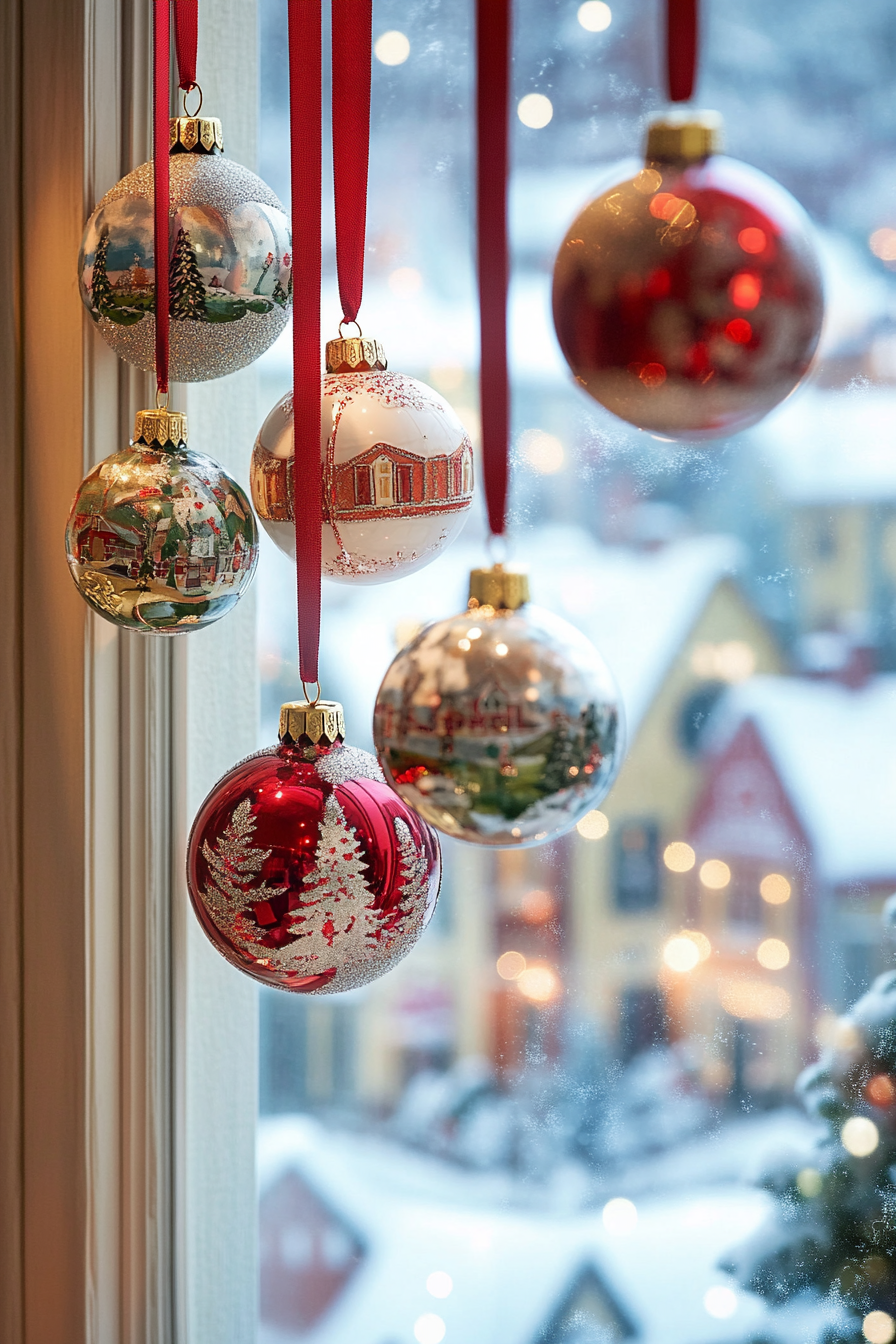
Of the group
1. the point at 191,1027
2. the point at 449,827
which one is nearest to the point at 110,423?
the point at 191,1027

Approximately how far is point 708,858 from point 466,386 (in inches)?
20.1

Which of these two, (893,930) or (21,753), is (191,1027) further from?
(893,930)

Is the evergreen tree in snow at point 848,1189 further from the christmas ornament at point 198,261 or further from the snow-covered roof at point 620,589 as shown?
the christmas ornament at point 198,261

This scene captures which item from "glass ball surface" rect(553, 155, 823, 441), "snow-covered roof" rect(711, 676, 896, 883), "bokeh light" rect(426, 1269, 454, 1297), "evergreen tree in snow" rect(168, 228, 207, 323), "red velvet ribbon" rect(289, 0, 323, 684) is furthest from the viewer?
"bokeh light" rect(426, 1269, 454, 1297)

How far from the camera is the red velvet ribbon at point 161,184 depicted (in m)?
0.71

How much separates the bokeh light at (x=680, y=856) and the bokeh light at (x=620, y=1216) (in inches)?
13.2

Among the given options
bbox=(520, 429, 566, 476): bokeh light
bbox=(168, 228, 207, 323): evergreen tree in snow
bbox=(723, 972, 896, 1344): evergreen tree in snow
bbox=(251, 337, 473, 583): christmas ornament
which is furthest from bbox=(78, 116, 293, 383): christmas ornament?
bbox=(723, 972, 896, 1344): evergreen tree in snow

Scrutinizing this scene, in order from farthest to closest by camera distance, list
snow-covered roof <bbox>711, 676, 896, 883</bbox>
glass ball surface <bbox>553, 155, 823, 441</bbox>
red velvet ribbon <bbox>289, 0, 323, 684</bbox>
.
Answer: snow-covered roof <bbox>711, 676, 896, 883</bbox> → red velvet ribbon <bbox>289, 0, 323, 684</bbox> → glass ball surface <bbox>553, 155, 823, 441</bbox>

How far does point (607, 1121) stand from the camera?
124 centimetres

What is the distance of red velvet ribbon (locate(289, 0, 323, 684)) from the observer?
2.04ft

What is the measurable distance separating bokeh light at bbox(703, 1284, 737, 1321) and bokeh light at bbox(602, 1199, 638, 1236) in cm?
10

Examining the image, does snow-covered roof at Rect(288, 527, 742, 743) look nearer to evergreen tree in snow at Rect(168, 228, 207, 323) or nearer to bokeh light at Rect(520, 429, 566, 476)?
bokeh light at Rect(520, 429, 566, 476)

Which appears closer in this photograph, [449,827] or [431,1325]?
[449,827]

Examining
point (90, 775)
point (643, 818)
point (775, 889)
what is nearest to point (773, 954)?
point (775, 889)
